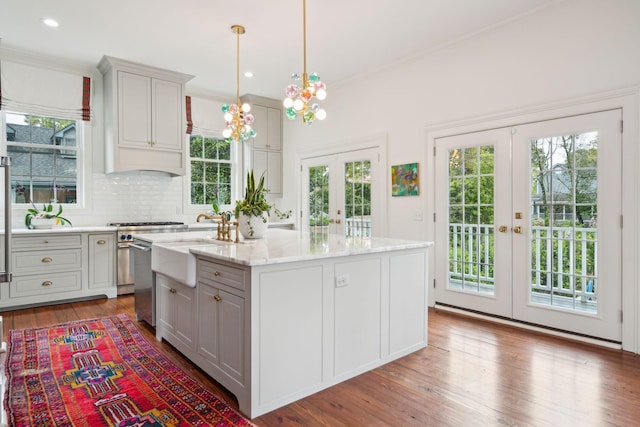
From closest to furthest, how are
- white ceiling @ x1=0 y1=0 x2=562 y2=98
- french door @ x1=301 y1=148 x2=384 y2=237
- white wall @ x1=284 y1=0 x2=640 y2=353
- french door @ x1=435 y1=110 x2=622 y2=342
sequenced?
white wall @ x1=284 y1=0 x2=640 y2=353, french door @ x1=435 y1=110 x2=622 y2=342, white ceiling @ x1=0 y1=0 x2=562 y2=98, french door @ x1=301 y1=148 x2=384 y2=237

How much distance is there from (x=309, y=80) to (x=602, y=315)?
9.88 feet

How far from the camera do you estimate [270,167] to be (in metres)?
6.44

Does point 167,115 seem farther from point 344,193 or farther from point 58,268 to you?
point 344,193

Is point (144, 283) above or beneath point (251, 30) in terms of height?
beneath

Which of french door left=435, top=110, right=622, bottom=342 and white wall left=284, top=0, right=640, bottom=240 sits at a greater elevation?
white wall left=284, top=0, right=640, bottom=240

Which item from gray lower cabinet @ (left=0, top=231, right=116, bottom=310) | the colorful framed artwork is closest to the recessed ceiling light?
gray lower cabinet @ (left=0, top=231, right=116, bottom=310)

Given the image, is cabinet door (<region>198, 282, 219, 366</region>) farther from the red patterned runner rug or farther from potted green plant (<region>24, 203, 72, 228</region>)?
potted green plant (<region>24, 203, 72, 228</region>)

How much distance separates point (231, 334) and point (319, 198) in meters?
3.90

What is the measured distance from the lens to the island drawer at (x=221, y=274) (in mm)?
2055

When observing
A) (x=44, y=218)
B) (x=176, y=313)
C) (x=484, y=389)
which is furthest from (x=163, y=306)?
(x=44, y=218)

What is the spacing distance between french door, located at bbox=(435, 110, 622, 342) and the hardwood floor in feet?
1.27

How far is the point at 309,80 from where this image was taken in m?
2.87

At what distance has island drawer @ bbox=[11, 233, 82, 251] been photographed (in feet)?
13.4

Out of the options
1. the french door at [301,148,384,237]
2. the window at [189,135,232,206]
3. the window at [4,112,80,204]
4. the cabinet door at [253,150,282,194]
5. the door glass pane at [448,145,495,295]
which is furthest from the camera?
the cabinet door at [253,150,282,194]
